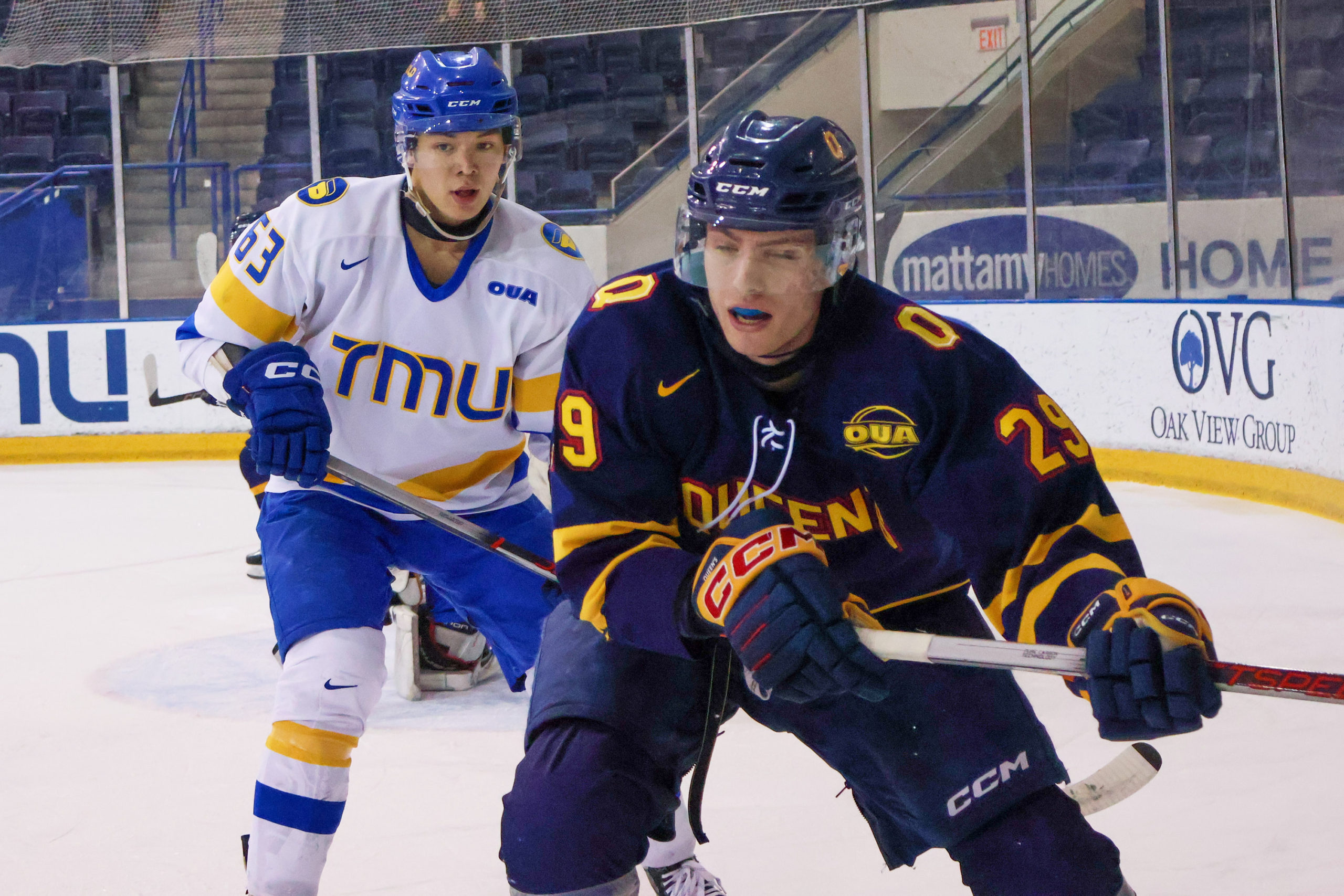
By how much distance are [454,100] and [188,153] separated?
648 centimetres

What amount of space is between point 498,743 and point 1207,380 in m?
3.53

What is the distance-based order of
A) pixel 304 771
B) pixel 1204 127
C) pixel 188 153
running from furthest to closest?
pixel 188 153
pixel 1204 127
pixel 304 771

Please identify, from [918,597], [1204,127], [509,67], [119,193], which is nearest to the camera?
[918,597]

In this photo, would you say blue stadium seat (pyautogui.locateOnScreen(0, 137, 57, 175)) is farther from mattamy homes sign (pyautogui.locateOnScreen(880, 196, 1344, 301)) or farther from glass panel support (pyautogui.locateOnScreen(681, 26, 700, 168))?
mattamy homes sign (pyautogui.locateOnScreen(880, 196, 1344, 301))

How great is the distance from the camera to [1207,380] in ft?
17.6

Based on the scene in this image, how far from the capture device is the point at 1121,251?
22.0ft

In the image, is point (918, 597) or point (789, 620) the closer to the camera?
point (789, 620)

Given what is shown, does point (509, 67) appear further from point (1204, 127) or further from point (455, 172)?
point (455, 172)

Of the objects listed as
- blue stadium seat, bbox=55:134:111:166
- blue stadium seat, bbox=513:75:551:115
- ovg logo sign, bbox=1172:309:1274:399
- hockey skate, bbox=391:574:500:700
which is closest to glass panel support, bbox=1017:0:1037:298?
ovg logo sign, bbox=1172:309:1274:399

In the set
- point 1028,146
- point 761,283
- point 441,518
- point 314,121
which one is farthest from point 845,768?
point 314,121

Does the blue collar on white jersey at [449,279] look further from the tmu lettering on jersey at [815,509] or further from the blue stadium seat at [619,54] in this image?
the blue stadium seat at [619,54]

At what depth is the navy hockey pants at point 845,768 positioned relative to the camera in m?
1.39

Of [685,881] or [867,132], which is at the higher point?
[867,132]

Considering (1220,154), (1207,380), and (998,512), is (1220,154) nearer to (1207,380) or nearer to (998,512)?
(1207,380)
